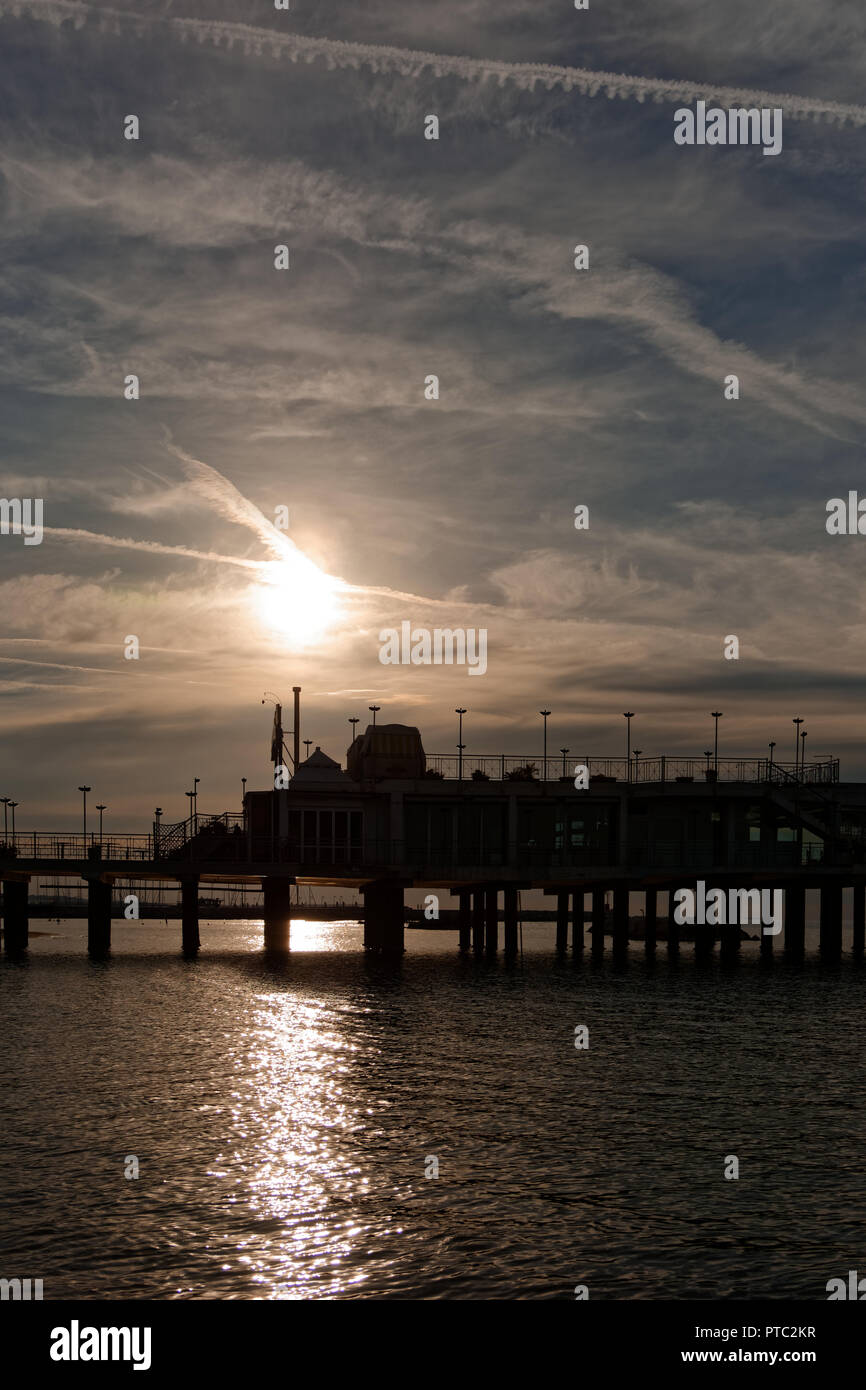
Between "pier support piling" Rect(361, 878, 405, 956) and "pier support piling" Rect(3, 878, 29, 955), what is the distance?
2512cm

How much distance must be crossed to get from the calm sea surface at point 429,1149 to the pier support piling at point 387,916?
24.8m

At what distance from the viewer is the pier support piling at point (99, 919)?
86812 millimetres

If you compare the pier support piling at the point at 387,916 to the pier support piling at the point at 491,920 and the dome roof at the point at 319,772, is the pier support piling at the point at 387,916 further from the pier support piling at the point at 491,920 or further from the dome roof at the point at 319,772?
the pier support piling at the point at 491,920

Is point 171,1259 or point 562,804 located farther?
point 562,804

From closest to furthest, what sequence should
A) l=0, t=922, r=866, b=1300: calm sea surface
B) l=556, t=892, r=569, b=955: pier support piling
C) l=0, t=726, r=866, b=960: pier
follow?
l=0, t=922, r=866, b=1300: calm sea surface → l=0, t=726, r=866, b=960: pier → l=556, t=892, r=569, b=955: pier support piling

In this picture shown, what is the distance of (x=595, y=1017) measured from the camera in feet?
177

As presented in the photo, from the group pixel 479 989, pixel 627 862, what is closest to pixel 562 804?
pixel 627 862

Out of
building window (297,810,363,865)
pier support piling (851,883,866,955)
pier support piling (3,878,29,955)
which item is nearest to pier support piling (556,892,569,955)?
pier support piling (851,883,866,955)

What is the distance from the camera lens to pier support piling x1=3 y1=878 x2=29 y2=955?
89.8 m

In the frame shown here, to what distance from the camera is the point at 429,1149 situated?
29.8 metres

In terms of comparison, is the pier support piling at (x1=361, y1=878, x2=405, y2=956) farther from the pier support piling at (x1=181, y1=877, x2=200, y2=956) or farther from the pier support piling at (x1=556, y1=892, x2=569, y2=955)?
the pier support piling at (x1=556, y1=892, x2=569, y2=955)
